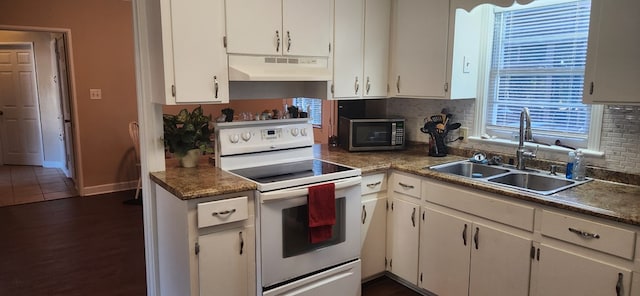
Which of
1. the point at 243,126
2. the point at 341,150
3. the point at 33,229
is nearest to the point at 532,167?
the point at 341,150

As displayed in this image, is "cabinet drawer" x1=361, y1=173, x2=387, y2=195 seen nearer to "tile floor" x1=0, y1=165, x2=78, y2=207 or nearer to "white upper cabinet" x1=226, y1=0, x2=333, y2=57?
"white upper cabinet" x1=226, y1=0, x2=333, y2=57

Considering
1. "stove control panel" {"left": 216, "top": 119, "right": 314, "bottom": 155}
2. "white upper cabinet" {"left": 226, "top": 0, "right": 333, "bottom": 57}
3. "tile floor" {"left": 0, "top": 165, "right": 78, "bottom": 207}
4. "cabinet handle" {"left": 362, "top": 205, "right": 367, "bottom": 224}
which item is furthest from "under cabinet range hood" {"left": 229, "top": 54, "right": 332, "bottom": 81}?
"tile floor" {"left": 0, "top": 165, "right": 78, "bottom": 207}

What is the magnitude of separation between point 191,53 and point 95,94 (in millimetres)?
3518

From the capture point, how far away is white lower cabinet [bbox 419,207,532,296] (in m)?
2.29

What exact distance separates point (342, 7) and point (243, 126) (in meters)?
1.07

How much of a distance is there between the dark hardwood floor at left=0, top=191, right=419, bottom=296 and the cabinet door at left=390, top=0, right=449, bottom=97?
1416mm

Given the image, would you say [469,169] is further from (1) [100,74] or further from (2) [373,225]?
(1) [100,74]

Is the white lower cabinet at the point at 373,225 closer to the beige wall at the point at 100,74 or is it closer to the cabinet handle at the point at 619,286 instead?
the cabinet handle at the point at 619,286

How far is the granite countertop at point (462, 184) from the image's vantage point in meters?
1.98

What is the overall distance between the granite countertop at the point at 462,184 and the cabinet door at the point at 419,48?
558 mm

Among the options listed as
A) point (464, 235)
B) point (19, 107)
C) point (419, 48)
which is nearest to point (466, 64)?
point (419, 48)

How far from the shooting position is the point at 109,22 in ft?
17.0

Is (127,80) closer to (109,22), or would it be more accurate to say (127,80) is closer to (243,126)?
(109,22)

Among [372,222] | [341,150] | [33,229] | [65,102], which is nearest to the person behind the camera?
[372,222]
